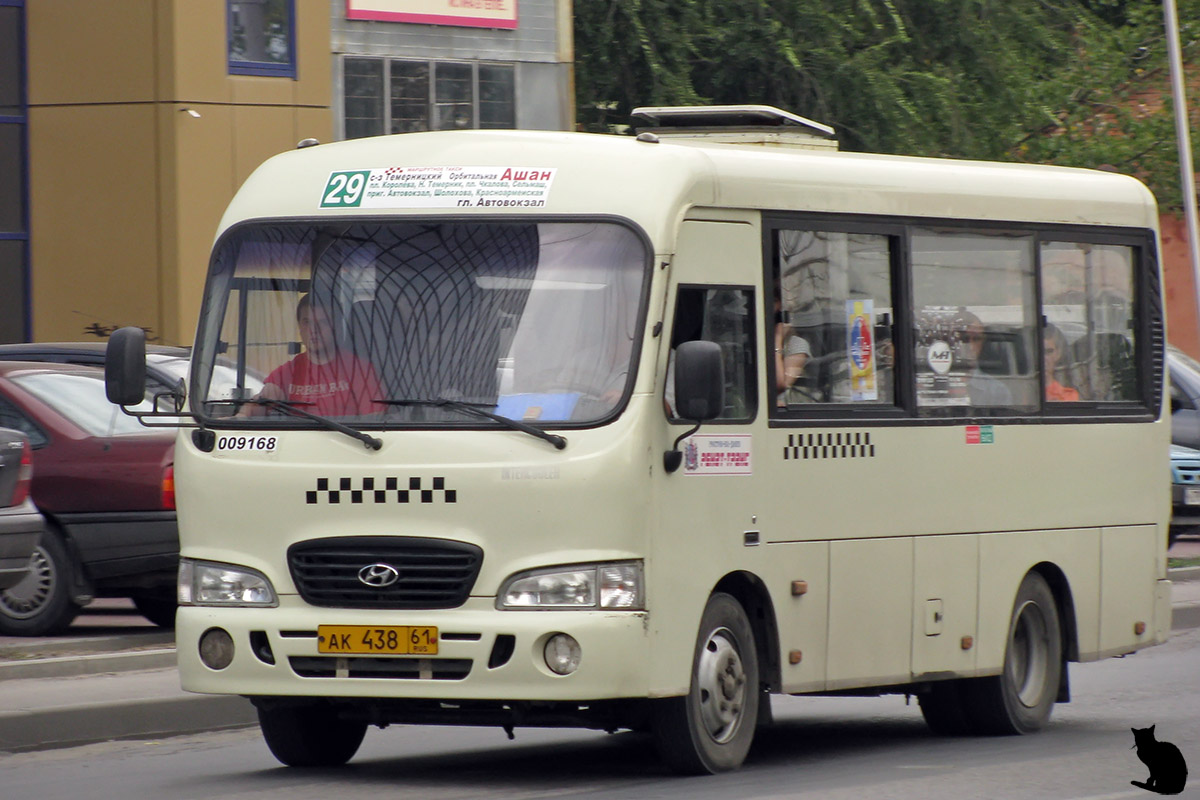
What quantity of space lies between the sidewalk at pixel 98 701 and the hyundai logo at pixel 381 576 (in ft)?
7.59

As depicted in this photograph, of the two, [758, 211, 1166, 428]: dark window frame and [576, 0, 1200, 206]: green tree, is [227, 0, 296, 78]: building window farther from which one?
[758, 211, 1166, 428]: dark window frame

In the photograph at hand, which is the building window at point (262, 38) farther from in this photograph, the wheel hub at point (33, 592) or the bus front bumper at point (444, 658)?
the bus front bumper at point (444, 658)

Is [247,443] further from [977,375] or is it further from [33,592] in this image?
[33,592]

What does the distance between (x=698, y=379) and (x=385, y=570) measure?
1380 mm

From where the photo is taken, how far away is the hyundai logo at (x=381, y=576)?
8547 millimetres

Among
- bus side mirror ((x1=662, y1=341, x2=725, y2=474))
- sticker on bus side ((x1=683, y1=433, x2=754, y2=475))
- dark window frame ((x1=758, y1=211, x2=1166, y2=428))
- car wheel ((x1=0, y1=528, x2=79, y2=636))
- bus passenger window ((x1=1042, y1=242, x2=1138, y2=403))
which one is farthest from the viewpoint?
car wheel ((x1=0, y1=528, x2=79, y2=636))

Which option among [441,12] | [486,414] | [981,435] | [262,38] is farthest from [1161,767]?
[441,12]

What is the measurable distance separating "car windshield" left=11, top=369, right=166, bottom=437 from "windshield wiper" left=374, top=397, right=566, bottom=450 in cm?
540

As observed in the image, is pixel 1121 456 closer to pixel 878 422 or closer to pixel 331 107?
pixel 878 422

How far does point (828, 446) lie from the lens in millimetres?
9719

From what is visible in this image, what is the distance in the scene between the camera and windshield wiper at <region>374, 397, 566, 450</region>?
8445mm

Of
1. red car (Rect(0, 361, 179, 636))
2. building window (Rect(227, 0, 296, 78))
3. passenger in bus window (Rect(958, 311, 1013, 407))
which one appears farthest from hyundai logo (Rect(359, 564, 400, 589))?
building window (Rect(227, 0, 296, 78))

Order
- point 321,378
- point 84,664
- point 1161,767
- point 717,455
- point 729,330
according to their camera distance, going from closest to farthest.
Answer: point 1161,767 < point 321,378 < point 717,455 < point 729,330 < point 84,664

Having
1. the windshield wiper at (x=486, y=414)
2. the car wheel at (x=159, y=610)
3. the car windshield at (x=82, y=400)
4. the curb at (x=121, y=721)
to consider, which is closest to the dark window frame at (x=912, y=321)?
the windshield wiper at (x=486, y=414)
